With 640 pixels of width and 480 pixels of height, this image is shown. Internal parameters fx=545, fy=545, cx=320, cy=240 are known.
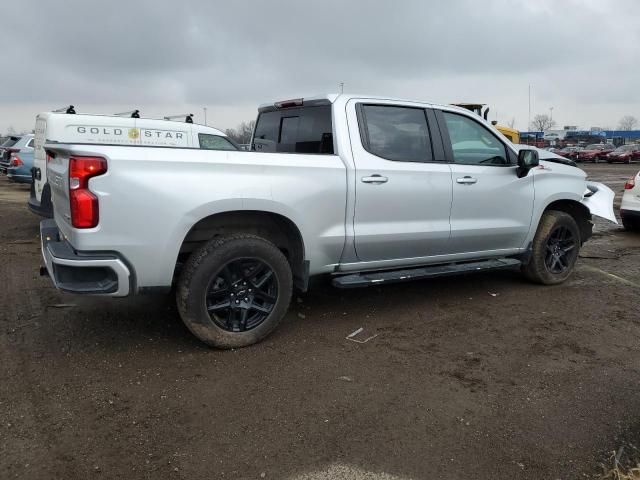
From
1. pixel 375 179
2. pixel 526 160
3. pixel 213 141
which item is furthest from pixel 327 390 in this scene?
pixel 213 141

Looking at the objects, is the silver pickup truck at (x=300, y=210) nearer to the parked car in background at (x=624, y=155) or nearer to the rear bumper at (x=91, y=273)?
the rear bumper at (x=91, y=273)

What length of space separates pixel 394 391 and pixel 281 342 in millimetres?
1128

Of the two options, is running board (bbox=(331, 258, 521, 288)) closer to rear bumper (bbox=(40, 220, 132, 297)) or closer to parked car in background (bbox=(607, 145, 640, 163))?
rear bumper (bbox=(40, 220, 132, 297))

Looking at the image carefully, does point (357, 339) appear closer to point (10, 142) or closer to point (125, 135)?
point (125, 135)

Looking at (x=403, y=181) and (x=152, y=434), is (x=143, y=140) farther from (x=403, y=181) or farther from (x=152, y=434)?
(x=152, y=434)

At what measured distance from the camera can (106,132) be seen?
30.1 ft

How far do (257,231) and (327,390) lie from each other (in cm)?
143

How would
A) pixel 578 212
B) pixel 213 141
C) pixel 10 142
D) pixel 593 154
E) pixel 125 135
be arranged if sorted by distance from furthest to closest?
pixel 593 154 < pixel 10 142 < pixel 213 141 < pixel 125 135 < pixel 578 212

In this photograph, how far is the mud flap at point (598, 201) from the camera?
21.4 ft

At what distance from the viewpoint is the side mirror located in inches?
212

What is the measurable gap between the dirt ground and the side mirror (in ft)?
4.39

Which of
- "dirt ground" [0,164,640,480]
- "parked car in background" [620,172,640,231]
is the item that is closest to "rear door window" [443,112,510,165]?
"dirt ground" [0,164,640,480]

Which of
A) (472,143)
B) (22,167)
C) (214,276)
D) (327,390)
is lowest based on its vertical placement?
(327,390)

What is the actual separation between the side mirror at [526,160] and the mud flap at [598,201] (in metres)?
1.27
